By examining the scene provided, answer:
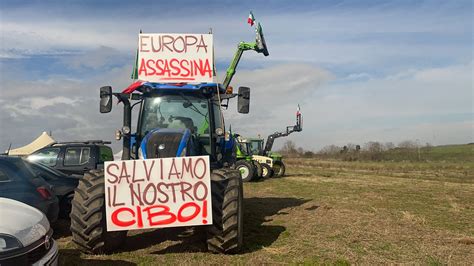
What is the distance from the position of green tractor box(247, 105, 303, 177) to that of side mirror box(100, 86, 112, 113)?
51.7ft

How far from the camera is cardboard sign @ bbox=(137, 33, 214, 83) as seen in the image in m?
7.04

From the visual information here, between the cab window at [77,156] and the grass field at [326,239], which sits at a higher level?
the cab window at [77,156]

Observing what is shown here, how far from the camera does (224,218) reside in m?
5.17

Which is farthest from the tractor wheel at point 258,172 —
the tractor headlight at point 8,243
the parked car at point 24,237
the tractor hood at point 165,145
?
the tractor headlight at point 8,243

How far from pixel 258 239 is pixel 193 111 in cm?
230

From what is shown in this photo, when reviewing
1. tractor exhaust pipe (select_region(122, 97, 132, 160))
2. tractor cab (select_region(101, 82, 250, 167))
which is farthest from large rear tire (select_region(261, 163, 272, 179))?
tractor exhaust pipe (select_region(122, 97, 132, 160))

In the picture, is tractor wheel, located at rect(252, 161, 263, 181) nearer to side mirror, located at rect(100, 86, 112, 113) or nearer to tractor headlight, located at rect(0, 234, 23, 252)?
side mirror, located at rect(100, 86, 112, 113)

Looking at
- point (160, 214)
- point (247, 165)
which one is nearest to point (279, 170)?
point (247, 165)

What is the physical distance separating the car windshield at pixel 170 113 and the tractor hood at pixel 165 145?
793 millimetres

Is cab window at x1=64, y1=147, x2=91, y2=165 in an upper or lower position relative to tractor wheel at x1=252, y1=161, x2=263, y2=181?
upper

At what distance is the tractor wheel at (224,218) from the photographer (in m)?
5.18

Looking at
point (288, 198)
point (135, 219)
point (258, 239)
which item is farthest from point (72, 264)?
point (288, 198)

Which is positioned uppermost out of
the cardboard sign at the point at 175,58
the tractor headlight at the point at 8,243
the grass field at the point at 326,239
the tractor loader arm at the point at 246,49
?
the tractor loader arm at the point at 246,49

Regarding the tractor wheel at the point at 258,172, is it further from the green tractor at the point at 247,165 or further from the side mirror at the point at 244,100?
the side mirror at the point at 244,100
